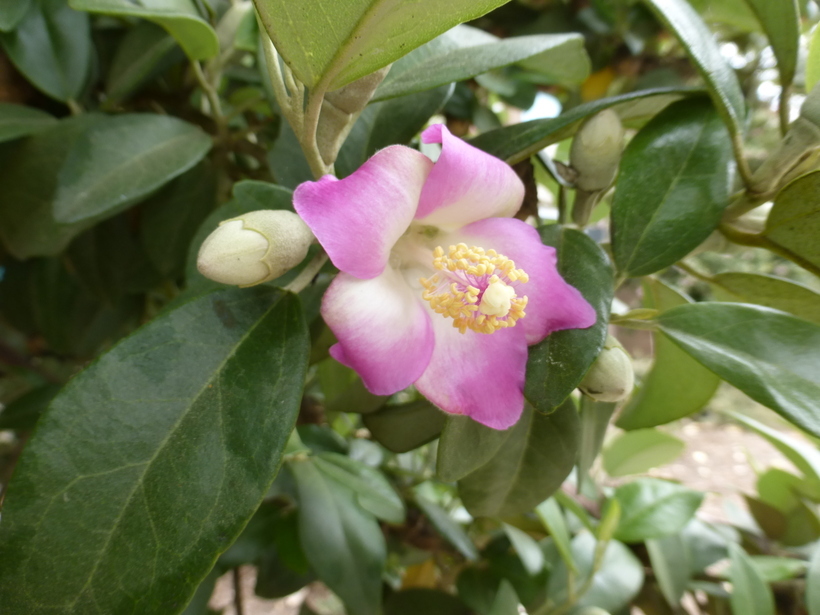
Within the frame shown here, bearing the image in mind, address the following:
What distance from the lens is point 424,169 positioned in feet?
1.27

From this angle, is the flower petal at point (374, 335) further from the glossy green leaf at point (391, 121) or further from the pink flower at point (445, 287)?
the glossy green leaf at point (391, 121)

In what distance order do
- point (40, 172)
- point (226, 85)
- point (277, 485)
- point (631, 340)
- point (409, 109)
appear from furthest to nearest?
point (631, 340)
point (226, 85)
point (277, 485)
point (40, 172)
point (409, 109)

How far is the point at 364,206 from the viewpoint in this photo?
→ 358 mm

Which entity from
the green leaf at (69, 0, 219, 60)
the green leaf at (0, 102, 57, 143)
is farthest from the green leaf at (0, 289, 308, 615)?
the green leaf at (0, 102, 57, 143)

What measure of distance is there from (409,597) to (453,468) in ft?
1.89

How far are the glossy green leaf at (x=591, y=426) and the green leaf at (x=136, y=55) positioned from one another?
0.61 metres

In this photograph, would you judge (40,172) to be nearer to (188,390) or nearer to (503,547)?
(188,390)

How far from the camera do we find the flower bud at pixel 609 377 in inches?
15.9

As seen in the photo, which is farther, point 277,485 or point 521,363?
point 277,485

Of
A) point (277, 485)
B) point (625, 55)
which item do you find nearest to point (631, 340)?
point (625, 55)

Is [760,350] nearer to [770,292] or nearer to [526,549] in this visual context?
[770,292]

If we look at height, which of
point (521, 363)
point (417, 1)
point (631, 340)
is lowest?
point (631, 340)

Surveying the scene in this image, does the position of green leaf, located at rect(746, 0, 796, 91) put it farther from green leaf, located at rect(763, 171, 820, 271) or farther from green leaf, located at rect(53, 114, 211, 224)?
green leaf, located at rect(53, 114, 211, 224)

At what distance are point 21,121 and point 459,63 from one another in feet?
1.66
